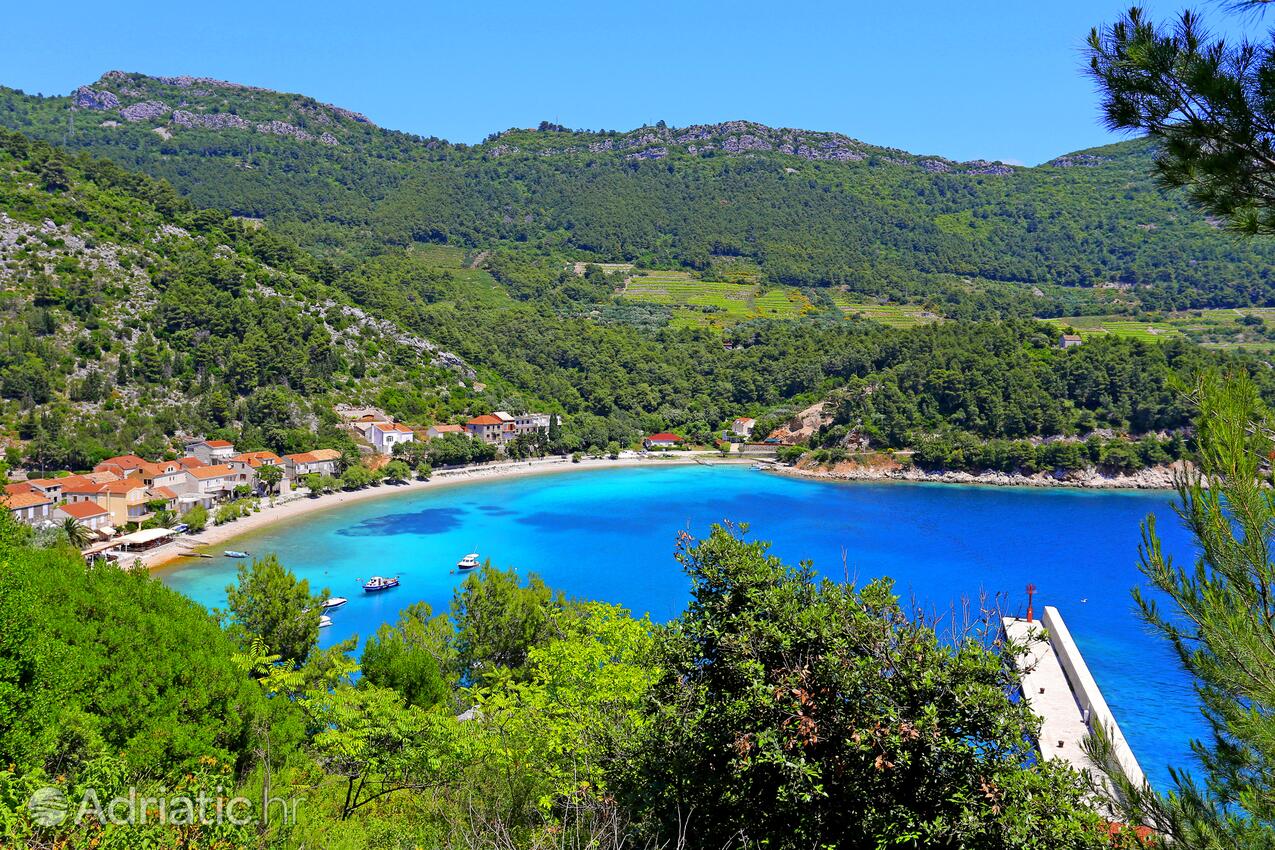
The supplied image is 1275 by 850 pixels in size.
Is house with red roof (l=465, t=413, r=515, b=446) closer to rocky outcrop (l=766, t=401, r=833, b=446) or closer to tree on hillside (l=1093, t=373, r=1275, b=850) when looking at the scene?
rocky outcrop (l=766, t=401, r=833, b=446)

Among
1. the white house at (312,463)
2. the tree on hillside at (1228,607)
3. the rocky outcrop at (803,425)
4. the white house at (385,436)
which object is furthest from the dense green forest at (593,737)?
the rocky outcrop at (803,425)

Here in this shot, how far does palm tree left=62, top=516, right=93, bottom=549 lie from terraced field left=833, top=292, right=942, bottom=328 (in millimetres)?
72518

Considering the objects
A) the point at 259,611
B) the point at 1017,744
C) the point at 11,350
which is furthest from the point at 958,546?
the point at 11,350

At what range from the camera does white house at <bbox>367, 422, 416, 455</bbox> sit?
48.0m

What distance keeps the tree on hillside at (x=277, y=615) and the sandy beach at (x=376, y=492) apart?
5199 millimetres

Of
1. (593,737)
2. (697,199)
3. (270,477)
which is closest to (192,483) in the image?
(270,477)

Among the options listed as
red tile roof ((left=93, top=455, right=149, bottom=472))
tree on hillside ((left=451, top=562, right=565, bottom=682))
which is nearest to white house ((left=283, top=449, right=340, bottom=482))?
red tile roof ((left=93, top=455, right=149, bottom=472))

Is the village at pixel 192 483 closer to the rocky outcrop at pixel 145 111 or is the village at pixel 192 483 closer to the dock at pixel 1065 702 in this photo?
the dock at pixel 1065 702

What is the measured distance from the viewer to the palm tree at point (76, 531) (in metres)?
27.7

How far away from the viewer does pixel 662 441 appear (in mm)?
61906

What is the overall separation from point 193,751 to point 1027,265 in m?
121

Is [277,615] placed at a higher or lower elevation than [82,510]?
lower

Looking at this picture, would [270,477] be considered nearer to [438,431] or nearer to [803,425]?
[438,431]

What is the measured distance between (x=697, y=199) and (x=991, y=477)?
284ft
